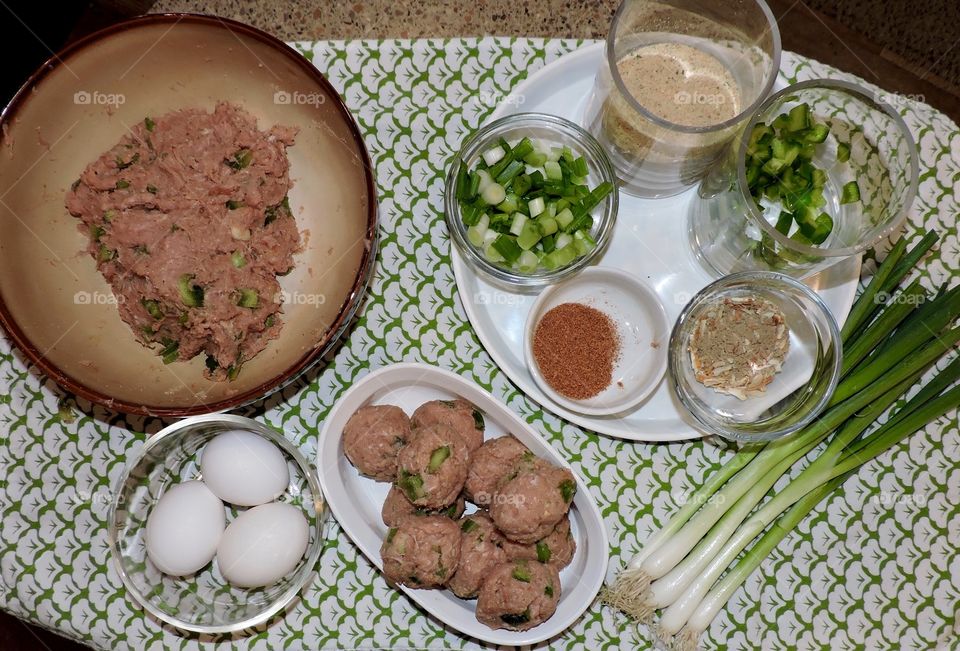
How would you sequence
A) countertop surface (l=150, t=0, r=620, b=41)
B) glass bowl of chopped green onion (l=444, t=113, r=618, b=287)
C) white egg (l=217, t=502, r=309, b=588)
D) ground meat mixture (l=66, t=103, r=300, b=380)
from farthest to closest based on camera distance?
1. countertop surface (l=150, t=0, r=620, b=41)
2. glass bowl of chopped green onion (l=444, t=113, r=618, b=287)
3. white egg (l=217, t=502, r=309, b=588)
4. ground meat mixture (l=66, t=103, r=300, b=380)

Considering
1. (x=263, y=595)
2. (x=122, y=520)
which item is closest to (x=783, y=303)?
(x=263, y=595)

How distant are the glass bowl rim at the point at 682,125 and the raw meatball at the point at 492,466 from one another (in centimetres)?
88

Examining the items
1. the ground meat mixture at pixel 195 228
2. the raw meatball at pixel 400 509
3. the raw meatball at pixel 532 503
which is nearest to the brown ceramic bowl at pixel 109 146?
the ground meat mixture at pixel 195 228

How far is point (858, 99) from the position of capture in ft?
6.32

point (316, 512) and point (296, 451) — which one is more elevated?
point (296, 451)

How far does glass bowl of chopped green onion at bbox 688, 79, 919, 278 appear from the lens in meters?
1.86

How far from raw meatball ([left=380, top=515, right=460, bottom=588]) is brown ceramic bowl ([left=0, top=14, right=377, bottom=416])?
1.56 feet

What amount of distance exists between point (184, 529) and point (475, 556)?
72cm

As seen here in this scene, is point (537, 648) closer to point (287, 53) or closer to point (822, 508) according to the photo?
point (822, 508)

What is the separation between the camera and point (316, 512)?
1.92 m

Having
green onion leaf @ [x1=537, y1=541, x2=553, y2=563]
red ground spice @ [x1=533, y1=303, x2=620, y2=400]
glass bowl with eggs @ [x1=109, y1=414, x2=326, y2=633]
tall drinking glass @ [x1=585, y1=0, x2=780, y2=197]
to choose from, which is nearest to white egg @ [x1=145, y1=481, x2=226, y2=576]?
glass bowl with eggs @ [x1=109, y1=414, x2=326, y2=633]

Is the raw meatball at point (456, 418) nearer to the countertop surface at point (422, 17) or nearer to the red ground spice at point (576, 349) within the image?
the red ground spice at point (576, 349)

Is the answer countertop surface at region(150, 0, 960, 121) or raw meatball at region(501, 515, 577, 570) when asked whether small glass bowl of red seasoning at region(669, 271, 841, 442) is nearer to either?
raw meatball at region(501, 515, 577, 570)

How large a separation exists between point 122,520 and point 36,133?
984 millimetres
